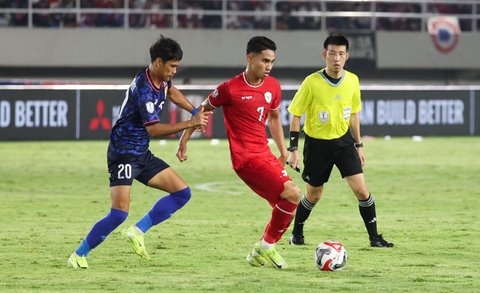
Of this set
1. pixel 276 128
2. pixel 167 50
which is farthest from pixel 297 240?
pixel 167 50

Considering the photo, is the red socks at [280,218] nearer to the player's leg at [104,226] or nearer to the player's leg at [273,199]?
the player's leg at [273,199]

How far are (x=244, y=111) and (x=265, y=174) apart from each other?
0.59 metres

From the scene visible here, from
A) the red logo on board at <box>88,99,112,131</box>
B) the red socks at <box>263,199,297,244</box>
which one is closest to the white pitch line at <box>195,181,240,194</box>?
the red socks at <box>263,199,297,244</box>

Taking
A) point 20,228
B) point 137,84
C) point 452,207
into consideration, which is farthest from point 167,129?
point 452,207

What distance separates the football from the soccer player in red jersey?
36 cm

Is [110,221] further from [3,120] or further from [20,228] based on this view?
[3,120]

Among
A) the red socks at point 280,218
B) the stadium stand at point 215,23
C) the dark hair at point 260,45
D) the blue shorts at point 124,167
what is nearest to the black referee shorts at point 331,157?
the red socks at point 280,218

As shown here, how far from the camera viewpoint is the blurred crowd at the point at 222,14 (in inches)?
1613

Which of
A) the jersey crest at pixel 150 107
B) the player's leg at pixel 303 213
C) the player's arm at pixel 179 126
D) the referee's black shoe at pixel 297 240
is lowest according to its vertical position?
the referee's black shoe at pixel 297 240

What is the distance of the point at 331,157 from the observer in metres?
12.3

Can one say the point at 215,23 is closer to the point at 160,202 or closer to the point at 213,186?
the point at 213,186

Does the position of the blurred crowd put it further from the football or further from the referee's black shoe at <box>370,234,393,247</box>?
the football

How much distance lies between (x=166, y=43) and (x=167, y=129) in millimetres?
738

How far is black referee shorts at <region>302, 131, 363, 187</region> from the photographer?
40.2 ft
